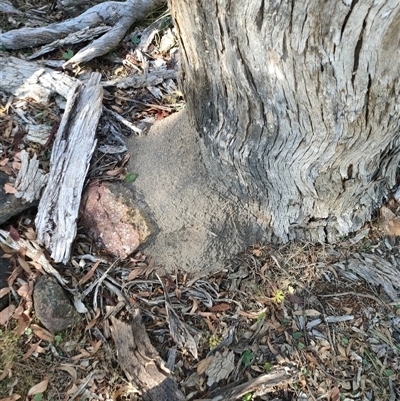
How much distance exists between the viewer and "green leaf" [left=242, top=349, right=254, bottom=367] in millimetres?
2680

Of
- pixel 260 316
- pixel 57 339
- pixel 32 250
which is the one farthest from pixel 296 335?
pixel 32 250

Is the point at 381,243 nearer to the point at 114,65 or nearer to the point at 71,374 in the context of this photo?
the point at 71,374

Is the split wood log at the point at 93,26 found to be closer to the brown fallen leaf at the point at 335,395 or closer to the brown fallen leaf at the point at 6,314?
the brown fallen leaf at the point at 6,314

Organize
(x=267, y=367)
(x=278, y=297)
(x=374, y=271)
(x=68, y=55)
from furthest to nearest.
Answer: (x=68, y=55) < (x=374, y=271) < (x=278, y=297) < (x=267, y=367)

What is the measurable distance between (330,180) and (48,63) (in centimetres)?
224

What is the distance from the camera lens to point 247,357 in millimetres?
2688

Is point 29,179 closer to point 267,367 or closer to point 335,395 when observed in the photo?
point 267,367

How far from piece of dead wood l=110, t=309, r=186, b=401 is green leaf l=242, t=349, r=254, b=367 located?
0.42 m

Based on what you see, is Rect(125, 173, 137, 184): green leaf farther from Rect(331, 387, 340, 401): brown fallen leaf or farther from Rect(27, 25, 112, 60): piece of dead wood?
Rect(331, 387, 340, 401): brown fallen leaf

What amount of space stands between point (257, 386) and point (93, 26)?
2.95 metres

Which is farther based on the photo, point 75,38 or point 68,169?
point 75,38

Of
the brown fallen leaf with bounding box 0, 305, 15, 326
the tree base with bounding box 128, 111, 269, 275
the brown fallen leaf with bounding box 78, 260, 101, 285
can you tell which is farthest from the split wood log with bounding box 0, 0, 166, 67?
the brown fallen leaf with bounding box 0, 305, 15, 326

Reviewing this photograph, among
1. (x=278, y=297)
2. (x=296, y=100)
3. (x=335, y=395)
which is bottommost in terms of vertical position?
(x=335, y=395)

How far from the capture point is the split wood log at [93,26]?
3475 mm
